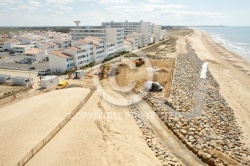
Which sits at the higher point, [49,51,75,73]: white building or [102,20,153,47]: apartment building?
[102,20,153,47]: apartment building

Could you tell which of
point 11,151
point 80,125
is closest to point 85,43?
point 80,125

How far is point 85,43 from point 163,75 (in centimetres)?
2709

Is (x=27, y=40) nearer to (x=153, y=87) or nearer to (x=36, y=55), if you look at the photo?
(x=36, y=55)

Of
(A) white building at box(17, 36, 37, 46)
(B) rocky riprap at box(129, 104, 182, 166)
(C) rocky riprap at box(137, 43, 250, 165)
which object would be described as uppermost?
(A) white building at box(17, 36, 37, 46)

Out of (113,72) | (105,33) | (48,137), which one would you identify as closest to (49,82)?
(113,72)

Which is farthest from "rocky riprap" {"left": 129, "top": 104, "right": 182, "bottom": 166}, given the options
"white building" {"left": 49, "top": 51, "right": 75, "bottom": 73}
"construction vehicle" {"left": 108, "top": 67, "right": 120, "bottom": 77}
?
"white building" {"left": 49, "top": 51, "right": 75, "bottom": 73}

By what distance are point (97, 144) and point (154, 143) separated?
571 centimetres

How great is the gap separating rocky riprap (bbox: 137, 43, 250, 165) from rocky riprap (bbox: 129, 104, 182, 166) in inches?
89.9

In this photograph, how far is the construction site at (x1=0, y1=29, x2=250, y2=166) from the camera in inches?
718

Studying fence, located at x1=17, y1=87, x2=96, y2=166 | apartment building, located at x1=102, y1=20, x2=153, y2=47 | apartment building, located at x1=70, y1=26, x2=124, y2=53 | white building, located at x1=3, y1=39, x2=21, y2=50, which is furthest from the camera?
apartment building, located at x1=102, y1=20, x2=153, y2=47

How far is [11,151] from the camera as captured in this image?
18.3 meters

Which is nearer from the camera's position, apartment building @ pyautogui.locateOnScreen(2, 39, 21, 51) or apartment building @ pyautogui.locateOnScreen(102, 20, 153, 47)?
apartment building @ pyautogui.locateOnScreen(2, 39, 21, 51)

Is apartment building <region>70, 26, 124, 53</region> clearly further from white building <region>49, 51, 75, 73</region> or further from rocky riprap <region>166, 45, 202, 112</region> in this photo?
rocky riprap <region>166, 45, 202, 112</region>

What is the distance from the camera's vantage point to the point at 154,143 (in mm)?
21672
